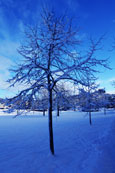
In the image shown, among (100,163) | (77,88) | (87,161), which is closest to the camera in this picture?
(100,163)

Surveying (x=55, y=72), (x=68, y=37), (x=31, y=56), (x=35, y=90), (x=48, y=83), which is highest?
(x=68, y=37)

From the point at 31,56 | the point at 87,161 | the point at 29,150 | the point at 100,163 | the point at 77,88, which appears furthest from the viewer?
the point at 29,150

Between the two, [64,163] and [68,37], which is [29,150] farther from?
[68,37]

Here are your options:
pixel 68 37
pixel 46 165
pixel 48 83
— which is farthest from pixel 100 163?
pixel 68 37

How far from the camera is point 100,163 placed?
4.21 meters

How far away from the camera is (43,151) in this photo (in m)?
5.47

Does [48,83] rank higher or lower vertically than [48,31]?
lower

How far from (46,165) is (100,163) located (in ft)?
7.59

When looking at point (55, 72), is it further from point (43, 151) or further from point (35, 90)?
point (43, 151)

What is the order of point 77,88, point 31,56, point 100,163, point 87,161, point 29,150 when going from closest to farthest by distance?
point 100,163, point 87,161, point 77,88, point 31,56, point 29,150

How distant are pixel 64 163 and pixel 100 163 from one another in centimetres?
154

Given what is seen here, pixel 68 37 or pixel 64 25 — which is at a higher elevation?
pixel 64 25

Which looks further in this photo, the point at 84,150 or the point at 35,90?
the point at 84,150

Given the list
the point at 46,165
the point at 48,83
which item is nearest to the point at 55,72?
the point at 48,83
